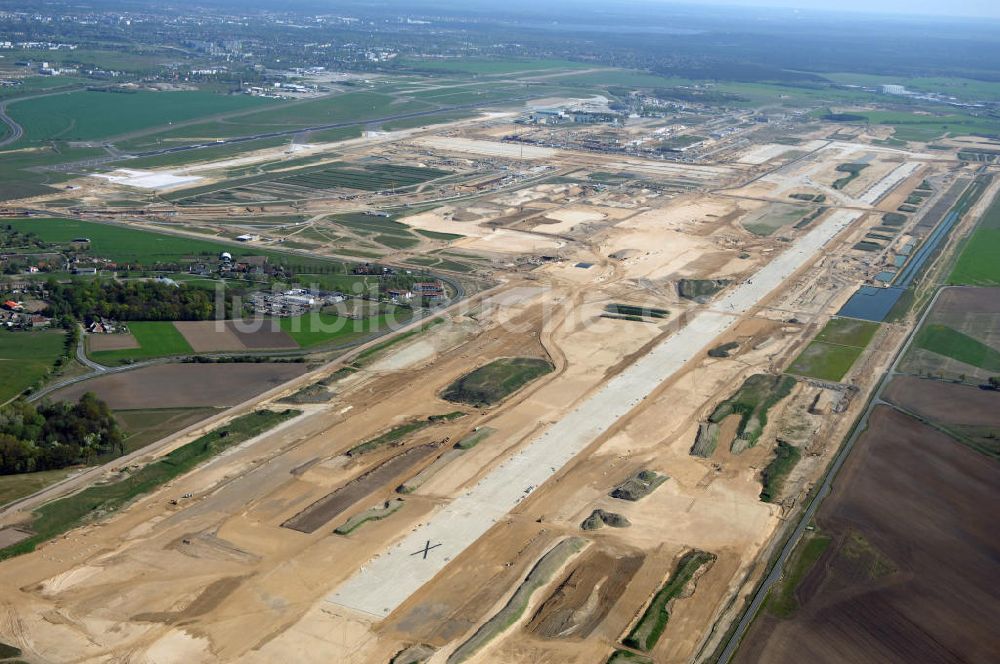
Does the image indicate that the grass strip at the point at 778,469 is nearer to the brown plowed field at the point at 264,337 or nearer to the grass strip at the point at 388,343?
the grass strip at the point at 388,343

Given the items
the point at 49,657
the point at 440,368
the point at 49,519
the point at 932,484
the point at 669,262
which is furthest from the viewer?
the point at 669,262

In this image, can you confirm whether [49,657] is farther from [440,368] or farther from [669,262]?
[669,262]

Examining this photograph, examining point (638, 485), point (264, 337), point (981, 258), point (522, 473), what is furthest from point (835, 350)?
point (264, 337)

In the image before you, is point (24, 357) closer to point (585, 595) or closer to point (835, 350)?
point (585, 595)

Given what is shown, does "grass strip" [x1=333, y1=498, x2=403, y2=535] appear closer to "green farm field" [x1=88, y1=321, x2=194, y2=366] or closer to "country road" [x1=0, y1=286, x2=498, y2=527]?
"country road" [x1=0, y1=286, x2=498, y2=527]

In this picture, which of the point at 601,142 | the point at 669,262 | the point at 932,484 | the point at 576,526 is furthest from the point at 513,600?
the point at 601,142

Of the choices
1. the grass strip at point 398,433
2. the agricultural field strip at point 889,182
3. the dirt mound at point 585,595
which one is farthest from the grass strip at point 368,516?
the agricultural field strip at point 889,182

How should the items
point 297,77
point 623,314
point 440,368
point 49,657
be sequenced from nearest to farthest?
point 49,657 < point 440,368 < point 623,314 < point 297,77
